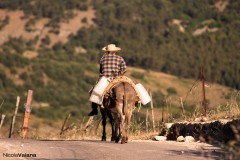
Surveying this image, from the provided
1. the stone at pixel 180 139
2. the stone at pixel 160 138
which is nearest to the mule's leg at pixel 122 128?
the stone at pixel 180 139

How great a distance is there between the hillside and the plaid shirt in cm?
8102

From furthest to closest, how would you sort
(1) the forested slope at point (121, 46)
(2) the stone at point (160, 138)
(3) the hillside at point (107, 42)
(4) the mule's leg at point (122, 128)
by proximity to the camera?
1. (3) the hillside at point (107, 42)
2. (1) the forested slope at point (121, 46)
3. (2) the stone at point (160, 138)
4. (4) the mule's leg at point (122, 128)

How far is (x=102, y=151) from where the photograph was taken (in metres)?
14.6

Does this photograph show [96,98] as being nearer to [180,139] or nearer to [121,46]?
[180,139]

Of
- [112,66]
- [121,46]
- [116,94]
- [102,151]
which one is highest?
[121,46]

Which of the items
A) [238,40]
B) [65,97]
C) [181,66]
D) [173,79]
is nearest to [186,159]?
[65,97]

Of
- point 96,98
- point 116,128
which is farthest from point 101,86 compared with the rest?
point 116,128

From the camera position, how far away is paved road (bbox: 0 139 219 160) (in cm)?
1338

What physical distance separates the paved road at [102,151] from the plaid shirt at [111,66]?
2.97 m

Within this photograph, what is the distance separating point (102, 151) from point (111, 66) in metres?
4.84

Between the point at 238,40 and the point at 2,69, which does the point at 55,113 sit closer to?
the point at 2,69

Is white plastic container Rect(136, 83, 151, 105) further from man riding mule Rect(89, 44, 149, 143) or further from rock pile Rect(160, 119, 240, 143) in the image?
rock pile Rect(160, 119, 240, 143)

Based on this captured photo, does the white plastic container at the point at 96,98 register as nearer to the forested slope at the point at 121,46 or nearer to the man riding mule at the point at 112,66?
the man riding mule at the point at 112,66

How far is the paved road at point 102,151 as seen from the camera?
1338cm
